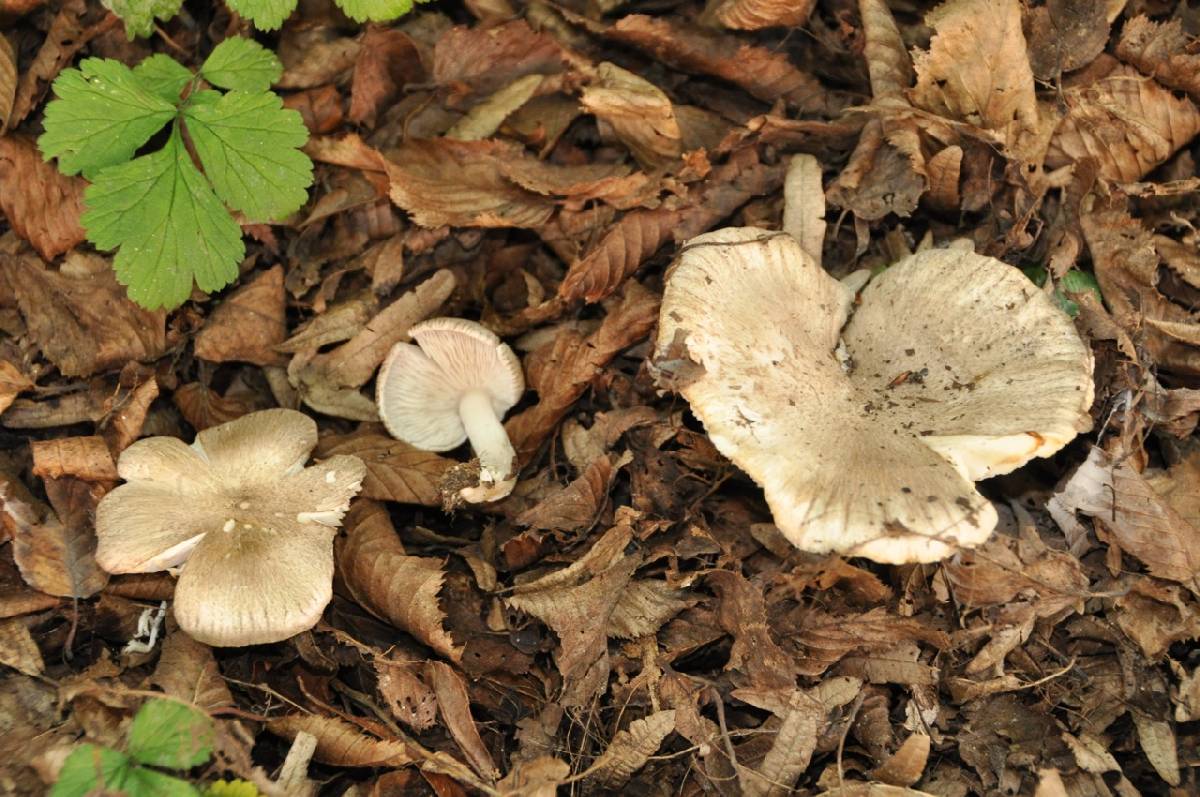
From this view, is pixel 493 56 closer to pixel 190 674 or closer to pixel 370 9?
pixel 370 9

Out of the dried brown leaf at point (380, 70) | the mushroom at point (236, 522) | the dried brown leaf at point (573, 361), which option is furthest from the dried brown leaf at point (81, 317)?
the dried brown leaf at point (573, 361)

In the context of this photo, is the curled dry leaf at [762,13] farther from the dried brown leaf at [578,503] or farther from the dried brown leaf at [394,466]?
the dried brown leaf at [394,466]

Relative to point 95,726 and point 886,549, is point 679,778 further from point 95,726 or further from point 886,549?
point 95,726

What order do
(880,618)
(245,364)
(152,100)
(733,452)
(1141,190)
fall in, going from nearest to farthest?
(733,452)
(880,618)
(152,100)
(1141,190)
(245,364)

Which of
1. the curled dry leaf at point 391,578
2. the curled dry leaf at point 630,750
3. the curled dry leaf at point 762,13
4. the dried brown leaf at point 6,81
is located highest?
the curled dry leaf at point 762,13

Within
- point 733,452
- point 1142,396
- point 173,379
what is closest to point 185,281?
point 173,379

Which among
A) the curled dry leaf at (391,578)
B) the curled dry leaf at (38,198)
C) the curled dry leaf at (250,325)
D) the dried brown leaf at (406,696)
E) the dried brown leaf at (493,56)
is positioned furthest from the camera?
the dried brown leaf at (493,56)

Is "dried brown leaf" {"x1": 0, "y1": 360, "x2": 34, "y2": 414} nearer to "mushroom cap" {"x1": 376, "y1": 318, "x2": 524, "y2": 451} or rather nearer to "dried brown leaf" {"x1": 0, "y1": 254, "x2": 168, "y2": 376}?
"dried brown leaf" {"x1": 0, "y1": 254, "x2": 168, "y2": 376}
